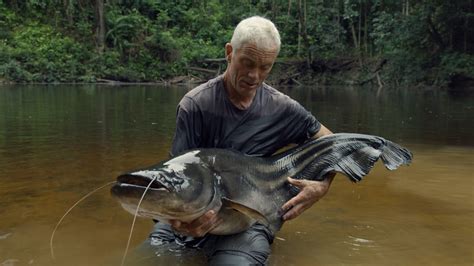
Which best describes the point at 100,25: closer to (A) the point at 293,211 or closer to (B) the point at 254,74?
(B) the point at 254,74

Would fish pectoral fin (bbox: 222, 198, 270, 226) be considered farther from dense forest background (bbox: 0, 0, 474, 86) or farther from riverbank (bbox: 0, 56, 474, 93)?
riverbank (bbox: 0, 56, 474, 93)

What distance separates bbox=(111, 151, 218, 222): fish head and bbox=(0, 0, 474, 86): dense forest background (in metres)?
25.7

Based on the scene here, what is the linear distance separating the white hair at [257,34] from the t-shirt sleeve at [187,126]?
448 mm

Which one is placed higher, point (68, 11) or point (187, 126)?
point (68, 11)

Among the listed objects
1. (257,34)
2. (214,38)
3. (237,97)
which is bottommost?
(237,97)

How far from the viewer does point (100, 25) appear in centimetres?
3109

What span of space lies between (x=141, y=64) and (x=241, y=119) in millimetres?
29432

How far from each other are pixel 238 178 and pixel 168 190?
1.97ft

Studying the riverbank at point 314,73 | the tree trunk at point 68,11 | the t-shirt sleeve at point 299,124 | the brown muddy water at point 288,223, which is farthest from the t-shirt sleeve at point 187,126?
the tree trunk at point 68,11

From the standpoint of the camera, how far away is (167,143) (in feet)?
26.5

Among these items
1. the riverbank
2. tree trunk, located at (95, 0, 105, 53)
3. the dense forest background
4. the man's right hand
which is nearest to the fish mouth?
the man's right hand

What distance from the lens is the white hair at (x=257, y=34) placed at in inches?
110

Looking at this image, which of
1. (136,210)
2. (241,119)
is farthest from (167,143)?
(136,210)

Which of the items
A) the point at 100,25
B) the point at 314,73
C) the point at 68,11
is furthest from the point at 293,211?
the point at 68,11
